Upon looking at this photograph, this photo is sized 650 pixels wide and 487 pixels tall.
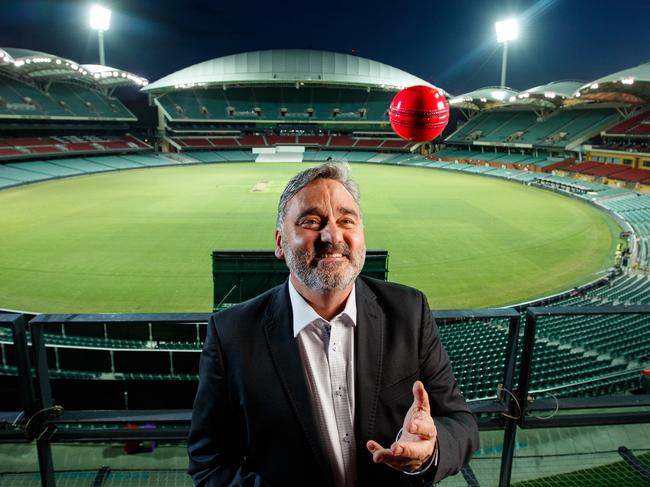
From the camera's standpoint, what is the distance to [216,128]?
7156cm

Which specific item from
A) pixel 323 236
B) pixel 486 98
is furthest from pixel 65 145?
pixel 323 236

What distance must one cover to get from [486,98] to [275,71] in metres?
29.8

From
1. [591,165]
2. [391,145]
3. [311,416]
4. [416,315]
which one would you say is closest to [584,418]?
[416,315]

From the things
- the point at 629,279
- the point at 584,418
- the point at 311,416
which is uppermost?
the point at 311,416

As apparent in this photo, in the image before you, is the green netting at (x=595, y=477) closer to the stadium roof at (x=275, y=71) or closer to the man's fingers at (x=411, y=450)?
the man's fingers at (x=411, y=450)

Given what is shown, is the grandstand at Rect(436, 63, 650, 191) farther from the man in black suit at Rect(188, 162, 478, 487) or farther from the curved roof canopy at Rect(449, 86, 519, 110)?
the man in black suit at Rect(188, 162, 478, 487)

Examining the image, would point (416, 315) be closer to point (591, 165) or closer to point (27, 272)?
point (27, 272)

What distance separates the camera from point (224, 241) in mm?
19516

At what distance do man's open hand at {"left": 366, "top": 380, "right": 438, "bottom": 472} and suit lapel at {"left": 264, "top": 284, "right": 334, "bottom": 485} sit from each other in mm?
261

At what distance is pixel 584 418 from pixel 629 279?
14.6 meters

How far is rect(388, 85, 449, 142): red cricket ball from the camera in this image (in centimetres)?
794

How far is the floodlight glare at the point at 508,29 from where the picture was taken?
168 ft

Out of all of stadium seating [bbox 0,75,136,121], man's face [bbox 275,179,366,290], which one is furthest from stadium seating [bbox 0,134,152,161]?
man's face [bbox 275,179,366,290]

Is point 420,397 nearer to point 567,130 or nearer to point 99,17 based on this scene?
point 567,130
